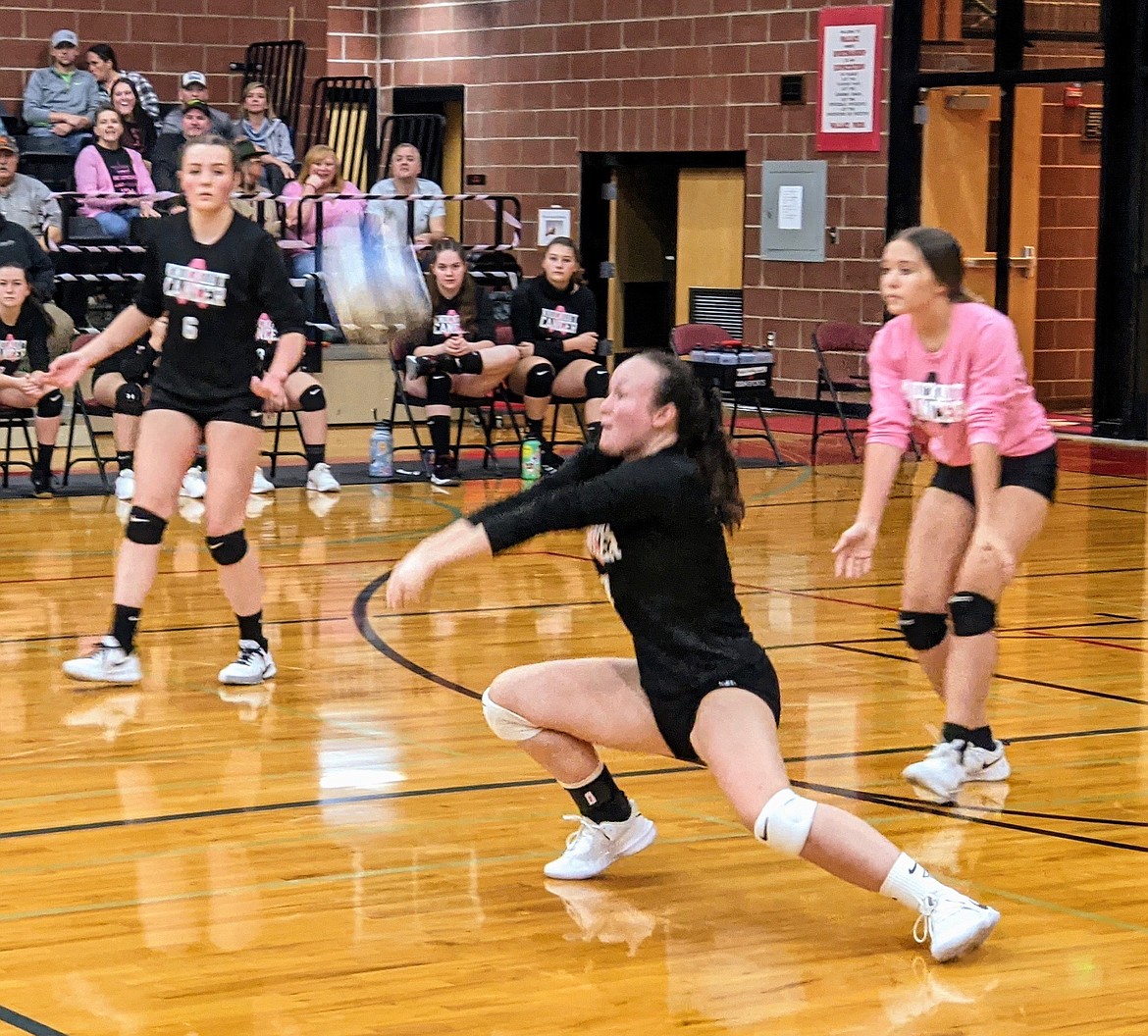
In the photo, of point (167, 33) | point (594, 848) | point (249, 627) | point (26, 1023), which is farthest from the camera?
point (167, 33)

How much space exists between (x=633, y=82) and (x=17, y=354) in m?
7.79

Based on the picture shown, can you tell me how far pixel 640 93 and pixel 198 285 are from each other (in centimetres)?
1094

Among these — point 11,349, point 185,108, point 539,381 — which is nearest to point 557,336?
point 539,381

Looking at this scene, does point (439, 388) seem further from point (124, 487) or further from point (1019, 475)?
point (1019, 475)

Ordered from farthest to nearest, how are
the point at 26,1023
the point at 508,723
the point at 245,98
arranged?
the point at 245,98, the point at 508,723, the point at 26,1023

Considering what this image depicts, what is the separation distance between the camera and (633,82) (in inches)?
647

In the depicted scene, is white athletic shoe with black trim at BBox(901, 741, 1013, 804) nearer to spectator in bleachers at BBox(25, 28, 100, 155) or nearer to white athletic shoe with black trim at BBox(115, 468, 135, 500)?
white athletic shoe with black trim at BBox(115, 468, 135, 500)

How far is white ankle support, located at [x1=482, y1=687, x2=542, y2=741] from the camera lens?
4066 mm

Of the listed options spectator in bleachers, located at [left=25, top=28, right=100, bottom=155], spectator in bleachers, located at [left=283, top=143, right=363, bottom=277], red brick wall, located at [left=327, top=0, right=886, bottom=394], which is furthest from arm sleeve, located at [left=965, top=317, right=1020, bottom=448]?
spectator in bleachers, located at [left=25, top=28, right=100, bottom=155]

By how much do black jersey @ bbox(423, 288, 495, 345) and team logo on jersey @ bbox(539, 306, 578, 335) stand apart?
12.2 inches

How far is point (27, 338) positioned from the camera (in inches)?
395

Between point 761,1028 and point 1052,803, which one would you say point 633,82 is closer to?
point 1052,803

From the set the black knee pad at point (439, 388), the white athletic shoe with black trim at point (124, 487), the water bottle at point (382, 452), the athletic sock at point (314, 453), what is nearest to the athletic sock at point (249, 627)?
the white athletic shoe with black trim at point (124, 487)

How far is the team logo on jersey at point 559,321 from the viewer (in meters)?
11.3
